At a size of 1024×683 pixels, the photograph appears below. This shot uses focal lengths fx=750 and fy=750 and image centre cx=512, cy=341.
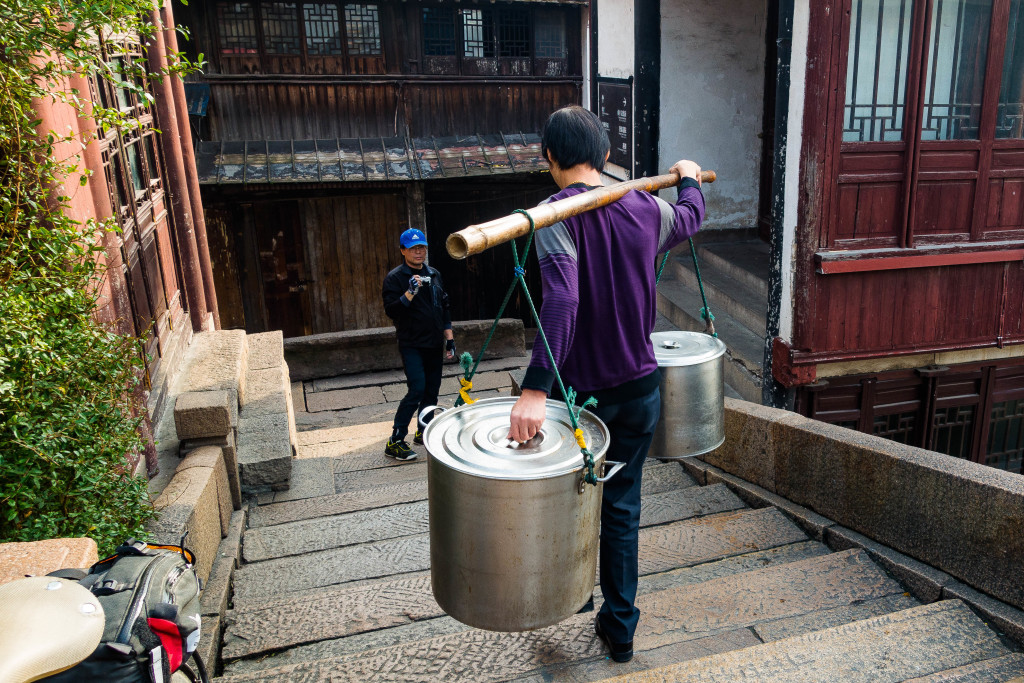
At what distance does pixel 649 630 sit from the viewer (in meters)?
3.71

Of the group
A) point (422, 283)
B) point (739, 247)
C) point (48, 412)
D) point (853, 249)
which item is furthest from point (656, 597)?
point (739, 247)

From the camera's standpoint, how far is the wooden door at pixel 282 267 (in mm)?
13188

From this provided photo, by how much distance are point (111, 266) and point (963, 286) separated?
7968mm

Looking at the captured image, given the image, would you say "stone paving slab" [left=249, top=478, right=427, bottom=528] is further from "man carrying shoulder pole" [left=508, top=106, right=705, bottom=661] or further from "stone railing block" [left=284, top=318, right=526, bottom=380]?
"stone railing block" [left=284, top=318, right=526, bottom=380]

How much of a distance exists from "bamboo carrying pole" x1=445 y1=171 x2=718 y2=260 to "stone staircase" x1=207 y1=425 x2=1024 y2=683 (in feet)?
6.10

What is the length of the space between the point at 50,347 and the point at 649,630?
3.14 meters

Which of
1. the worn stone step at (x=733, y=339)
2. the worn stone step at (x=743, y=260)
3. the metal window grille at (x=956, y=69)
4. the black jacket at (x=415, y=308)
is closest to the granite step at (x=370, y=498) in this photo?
the black jacket at (x=415, y=308)

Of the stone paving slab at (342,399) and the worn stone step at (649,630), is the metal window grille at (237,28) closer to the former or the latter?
the stone paving slab at (342,399)

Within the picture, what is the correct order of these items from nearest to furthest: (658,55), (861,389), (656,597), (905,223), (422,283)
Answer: (656,597), (422,283), (905,223), (861,389), (658,55)

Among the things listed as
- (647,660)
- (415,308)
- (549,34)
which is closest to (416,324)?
(415,308)

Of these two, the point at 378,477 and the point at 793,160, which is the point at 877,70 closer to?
the point at 793,160

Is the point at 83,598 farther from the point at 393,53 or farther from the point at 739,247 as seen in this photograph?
the point at 393,53

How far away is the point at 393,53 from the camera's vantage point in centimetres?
1248

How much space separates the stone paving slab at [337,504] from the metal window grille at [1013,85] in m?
6.95
